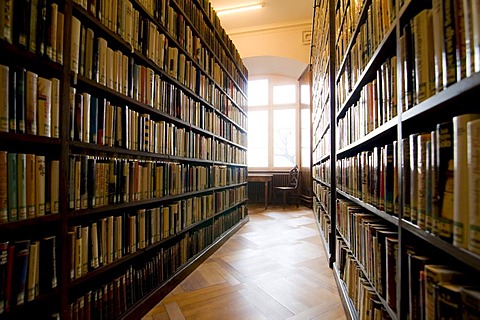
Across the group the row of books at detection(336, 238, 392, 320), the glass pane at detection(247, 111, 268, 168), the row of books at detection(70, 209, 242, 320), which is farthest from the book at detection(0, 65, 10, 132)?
the glass pane at detection(247, 111, 268, 168)

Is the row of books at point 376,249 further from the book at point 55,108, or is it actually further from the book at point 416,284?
the book at point 55,108

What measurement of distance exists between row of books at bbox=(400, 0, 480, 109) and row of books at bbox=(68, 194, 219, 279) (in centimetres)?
118

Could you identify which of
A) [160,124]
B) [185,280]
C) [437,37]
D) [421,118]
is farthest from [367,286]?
[160,124]

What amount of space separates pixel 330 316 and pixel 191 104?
1.64 meters

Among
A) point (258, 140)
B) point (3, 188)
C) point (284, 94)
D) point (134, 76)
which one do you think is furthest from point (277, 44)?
point (3, 188)

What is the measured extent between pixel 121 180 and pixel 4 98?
0.57 meters

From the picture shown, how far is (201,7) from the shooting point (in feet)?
7.36

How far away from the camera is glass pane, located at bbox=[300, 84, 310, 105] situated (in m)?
5.29

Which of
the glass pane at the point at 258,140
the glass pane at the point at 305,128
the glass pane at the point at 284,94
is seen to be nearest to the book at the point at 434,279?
the glass pane at the point at 305,128

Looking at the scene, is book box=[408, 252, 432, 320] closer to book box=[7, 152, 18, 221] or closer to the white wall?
book box=[7, 152, 18, 221]

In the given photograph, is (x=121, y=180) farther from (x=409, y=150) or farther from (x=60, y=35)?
(x=409, y=150)

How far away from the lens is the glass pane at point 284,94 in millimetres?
6199

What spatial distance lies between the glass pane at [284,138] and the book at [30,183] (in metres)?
5.59

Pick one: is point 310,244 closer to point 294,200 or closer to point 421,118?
point 421,118
